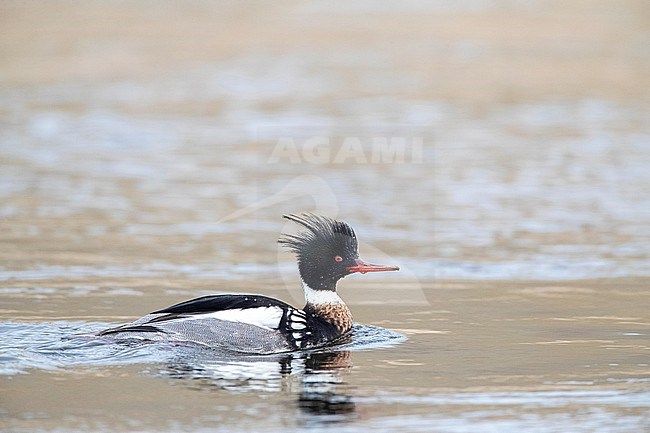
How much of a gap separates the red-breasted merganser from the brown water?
177 millimetres

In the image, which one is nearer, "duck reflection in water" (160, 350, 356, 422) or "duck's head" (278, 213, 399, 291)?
"duck reflection in water" (160, 350, 356, 422)

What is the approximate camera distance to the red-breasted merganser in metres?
8.80

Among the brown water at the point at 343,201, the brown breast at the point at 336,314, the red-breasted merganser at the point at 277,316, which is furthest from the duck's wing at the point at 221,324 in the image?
the brown breast at the point at 336,314

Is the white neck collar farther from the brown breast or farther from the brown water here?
the brown water

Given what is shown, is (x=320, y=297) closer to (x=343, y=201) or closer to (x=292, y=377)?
(x=292, y=377)

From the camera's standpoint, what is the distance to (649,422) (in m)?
7.04

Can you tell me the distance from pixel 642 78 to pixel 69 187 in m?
11.9

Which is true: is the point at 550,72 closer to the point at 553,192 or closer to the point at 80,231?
the point at 553,192

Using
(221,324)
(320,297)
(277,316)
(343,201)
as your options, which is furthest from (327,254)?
(343,201)

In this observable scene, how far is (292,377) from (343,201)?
678 cm

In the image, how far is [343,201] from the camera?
14.7m

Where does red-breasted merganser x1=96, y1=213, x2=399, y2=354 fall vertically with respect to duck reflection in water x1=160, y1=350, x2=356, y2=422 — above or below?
above

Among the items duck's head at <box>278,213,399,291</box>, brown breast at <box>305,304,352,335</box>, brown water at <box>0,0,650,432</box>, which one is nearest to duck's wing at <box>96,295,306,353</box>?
brown water at <box>0,0,650,432</box>

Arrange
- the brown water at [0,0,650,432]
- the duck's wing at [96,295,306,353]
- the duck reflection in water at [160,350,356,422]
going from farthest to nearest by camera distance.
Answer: the duck's wing at [96,295,306,353] < the brown water at [0,0,650,432] < the duck reflection in water at [160,350,356,422]
